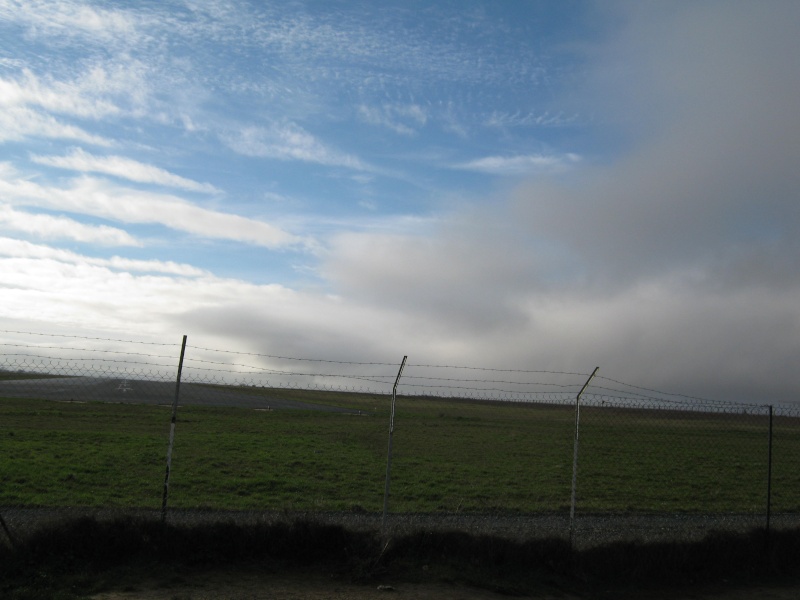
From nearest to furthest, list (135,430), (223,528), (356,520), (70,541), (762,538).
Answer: (70,541), (223,528), (762,538), (356,520), (135,430)

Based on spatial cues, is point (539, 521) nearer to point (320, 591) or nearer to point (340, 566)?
point (340, 566)

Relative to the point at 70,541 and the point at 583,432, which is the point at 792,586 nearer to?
the point at 70,541

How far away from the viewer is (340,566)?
26.9 feet

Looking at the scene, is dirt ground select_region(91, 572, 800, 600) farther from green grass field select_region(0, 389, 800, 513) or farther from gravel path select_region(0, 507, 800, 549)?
green grass field select_region(0, 389, 800, 513)

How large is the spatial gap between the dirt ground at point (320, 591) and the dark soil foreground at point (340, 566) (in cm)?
2

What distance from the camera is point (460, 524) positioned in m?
12.4

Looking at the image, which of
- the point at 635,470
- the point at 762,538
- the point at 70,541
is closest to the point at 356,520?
the point at 70,541

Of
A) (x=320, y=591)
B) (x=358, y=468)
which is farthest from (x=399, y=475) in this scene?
(x=320, y=591)

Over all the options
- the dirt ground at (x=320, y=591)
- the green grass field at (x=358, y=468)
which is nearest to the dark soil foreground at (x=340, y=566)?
the dirt ground at (x=320, y=591)

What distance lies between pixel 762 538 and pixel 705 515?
5822 mm

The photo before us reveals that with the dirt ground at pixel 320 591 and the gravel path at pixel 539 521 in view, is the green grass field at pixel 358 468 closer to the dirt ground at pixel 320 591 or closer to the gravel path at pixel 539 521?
the gravel path at pixel 539 521

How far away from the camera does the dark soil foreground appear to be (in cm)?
727

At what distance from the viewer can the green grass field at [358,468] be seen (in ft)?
48.4

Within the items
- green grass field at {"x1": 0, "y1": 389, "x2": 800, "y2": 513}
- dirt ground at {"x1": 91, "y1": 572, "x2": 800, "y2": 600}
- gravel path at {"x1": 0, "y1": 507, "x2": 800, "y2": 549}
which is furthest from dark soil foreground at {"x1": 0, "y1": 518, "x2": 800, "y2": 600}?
green grass field at {"x1": 0, "y1": 389, "x2": 800, "y2": 513}
